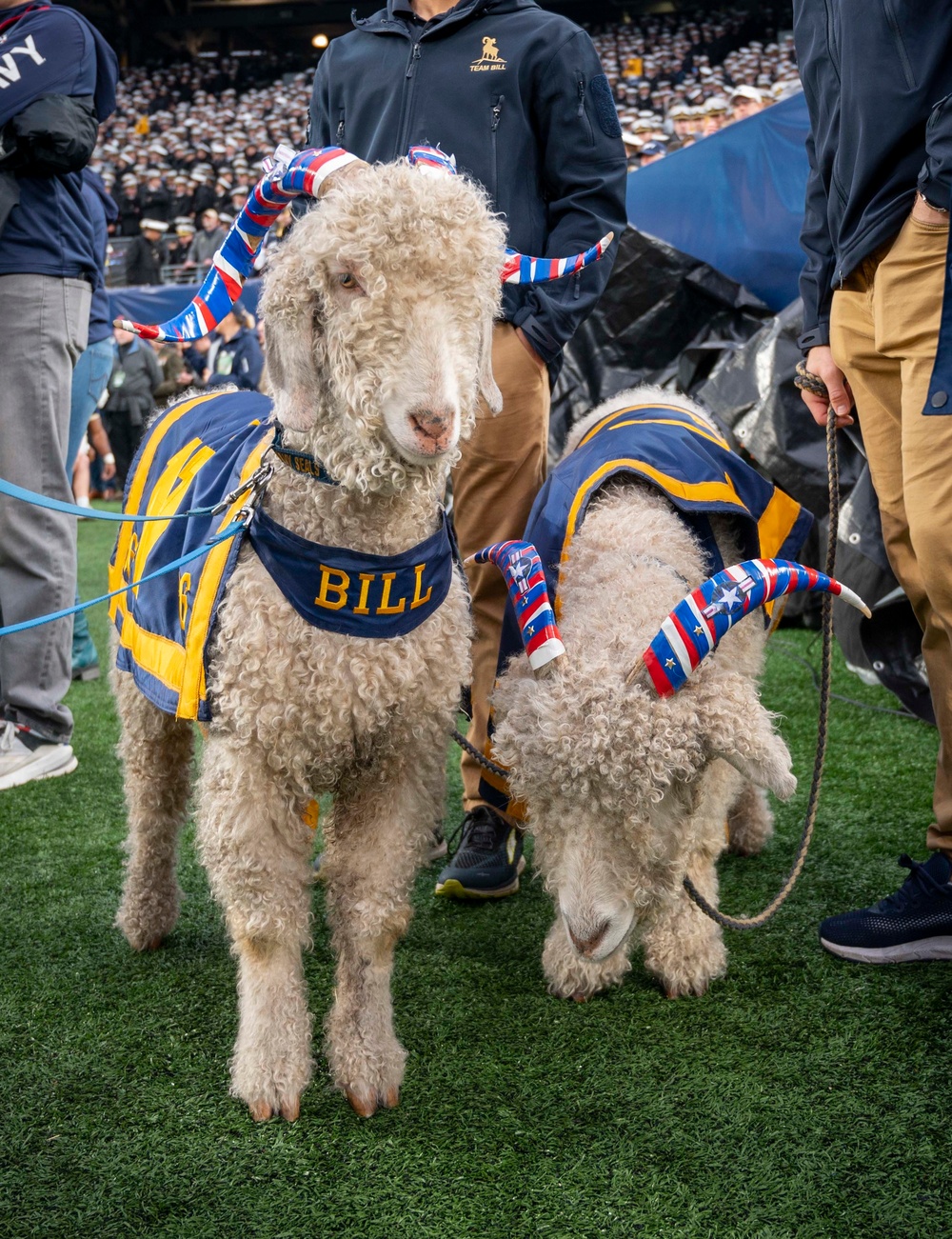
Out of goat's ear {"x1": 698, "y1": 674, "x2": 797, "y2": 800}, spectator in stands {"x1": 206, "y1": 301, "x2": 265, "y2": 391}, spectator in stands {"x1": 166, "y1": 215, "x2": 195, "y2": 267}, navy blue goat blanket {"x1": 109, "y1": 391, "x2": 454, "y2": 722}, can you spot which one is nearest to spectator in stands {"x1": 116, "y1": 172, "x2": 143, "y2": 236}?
spectator in stands {"x1": 166, "y1": 215, "x2": 195, "y2": 267}

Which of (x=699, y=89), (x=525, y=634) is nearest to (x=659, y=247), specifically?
(x=525, y=634)

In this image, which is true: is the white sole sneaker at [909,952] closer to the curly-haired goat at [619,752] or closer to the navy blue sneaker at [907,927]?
the navy blue sneaker at [907,927]

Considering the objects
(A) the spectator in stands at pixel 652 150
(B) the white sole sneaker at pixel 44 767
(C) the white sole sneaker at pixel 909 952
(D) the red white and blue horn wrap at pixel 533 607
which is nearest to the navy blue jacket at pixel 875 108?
(D) the red white and blue horn wrap at pixel 533 607

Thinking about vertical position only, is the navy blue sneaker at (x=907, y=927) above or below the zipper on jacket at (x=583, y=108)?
below

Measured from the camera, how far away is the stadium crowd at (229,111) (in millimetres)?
18781

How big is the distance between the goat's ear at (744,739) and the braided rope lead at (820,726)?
39 cm

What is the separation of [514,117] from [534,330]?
0.52m

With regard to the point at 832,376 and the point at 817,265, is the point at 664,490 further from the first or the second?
the point at 817,265

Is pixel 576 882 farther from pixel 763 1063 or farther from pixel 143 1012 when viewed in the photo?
pixel 143 1012

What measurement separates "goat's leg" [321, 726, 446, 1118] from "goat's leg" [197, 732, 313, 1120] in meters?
0.08

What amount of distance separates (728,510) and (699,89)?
21.6 meters

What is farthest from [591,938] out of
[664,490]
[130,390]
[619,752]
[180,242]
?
[180,242]

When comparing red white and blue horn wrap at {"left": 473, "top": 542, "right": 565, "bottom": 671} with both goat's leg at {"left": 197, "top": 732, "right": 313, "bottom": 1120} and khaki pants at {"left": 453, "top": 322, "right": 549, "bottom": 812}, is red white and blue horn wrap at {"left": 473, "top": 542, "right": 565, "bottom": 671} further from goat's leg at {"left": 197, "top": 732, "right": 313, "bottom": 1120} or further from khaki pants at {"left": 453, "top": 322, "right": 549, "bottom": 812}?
khaki pants at {"left": 453, "top": 322, "right": 549, "bottom": 812}

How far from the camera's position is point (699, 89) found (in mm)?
21344
